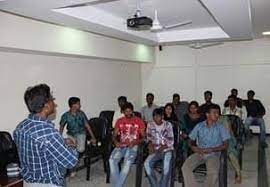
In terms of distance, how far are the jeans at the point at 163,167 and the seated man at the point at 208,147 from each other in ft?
0.73

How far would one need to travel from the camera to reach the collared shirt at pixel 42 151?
2230 mm

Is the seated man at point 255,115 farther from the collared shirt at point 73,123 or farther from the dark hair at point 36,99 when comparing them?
the dark hair at point 36,99

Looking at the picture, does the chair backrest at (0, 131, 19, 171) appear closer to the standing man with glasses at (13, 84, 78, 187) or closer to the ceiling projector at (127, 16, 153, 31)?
the standing man with glasses at (13, 84, 78, 187)

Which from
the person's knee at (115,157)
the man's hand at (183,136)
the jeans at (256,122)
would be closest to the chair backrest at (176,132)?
the man's hand at (183,136)

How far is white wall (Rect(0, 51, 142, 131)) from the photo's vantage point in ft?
16.7

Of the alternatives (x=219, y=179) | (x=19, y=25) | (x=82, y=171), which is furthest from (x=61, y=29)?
(x=219, y=179)

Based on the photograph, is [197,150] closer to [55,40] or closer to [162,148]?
[162,148]

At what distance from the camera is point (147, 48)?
29.5 ft

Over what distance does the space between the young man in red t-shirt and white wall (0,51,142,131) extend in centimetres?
168

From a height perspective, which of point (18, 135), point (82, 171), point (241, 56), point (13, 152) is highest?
point (241, 56)

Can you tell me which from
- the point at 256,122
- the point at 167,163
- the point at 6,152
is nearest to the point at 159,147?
the point at 167,163

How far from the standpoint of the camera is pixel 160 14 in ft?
19.4

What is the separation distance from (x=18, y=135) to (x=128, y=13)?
3841 mm

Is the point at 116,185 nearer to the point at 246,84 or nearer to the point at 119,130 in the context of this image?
the point at 119,130
